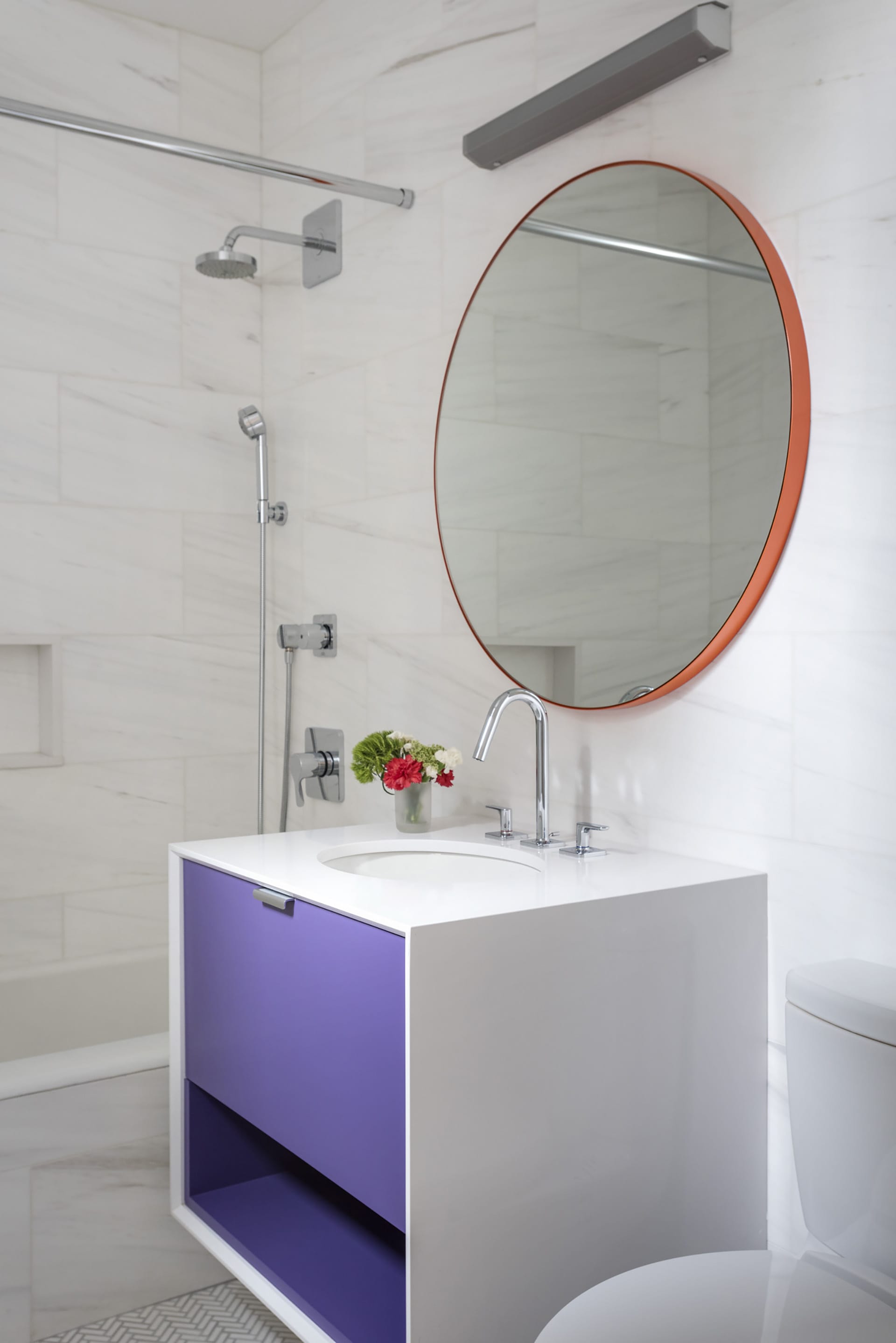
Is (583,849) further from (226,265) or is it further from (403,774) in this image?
(226,265)

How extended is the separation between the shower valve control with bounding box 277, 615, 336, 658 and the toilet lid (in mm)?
1575

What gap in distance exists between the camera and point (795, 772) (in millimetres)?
1479

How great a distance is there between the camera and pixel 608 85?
1660mm

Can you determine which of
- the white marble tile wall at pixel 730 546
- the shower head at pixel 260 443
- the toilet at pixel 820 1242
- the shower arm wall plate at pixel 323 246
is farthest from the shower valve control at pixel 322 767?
the toilet at pixel 820 1242

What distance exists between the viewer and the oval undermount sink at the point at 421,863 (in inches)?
68.5

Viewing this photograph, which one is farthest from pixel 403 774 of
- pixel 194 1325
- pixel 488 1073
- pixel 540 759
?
pixel 194 1325

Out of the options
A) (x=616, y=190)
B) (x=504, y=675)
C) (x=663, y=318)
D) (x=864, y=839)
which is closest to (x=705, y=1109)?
(x=864, y=839)

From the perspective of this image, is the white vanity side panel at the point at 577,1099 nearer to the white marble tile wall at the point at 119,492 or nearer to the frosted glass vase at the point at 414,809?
the frosted glass vase at the point at 414,809

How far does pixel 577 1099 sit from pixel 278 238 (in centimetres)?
181

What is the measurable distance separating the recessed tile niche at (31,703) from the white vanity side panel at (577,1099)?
160 cm

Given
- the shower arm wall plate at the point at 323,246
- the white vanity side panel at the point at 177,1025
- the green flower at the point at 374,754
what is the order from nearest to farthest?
the white vanity side panel at the point at 177,1025
the green flower at the point at 374,754
the shower arm wall plate at the point at 323,246

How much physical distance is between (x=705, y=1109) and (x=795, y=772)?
44cm

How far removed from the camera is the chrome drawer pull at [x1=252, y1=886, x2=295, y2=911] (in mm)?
1501

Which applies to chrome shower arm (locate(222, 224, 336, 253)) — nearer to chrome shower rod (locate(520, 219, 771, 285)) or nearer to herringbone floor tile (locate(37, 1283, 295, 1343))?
chrome shower rod (locate(520, 219, 771, 285))
